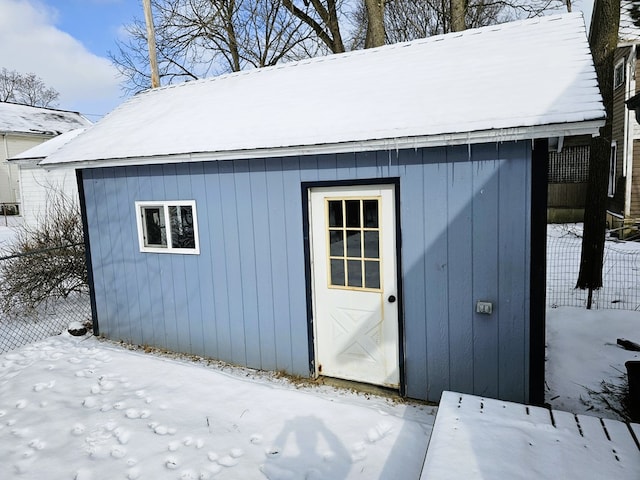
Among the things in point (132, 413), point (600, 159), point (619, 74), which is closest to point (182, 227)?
point (132, 413)

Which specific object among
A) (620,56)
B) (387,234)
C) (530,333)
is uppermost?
(620,56)

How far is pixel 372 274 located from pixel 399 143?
1.34 metres

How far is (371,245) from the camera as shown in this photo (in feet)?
13.9

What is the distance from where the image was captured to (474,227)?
3.72 m

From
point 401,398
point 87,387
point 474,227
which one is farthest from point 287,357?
point 474,227

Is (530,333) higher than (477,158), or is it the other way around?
(477,158)

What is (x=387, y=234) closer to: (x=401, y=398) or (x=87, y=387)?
(x=401, y=398)

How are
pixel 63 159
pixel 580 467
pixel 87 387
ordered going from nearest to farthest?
1. pixel 580 467
2. pixel 87 387
3. pixel 63 159

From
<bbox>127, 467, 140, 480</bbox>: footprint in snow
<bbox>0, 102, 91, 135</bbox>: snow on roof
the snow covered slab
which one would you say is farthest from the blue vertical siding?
<bbox>0, 102, 91, 135</bbox>: snow on roof

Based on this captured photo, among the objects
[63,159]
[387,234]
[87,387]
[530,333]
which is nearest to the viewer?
[530,333]

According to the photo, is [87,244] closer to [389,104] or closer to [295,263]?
[295,263]

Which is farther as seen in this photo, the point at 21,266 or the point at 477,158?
the point at 21,266

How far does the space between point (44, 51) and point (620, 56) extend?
3197 cm

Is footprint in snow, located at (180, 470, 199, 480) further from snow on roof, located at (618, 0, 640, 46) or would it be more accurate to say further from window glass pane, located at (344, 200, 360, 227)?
snow on roof, located at (618, 0, 640, 46)
